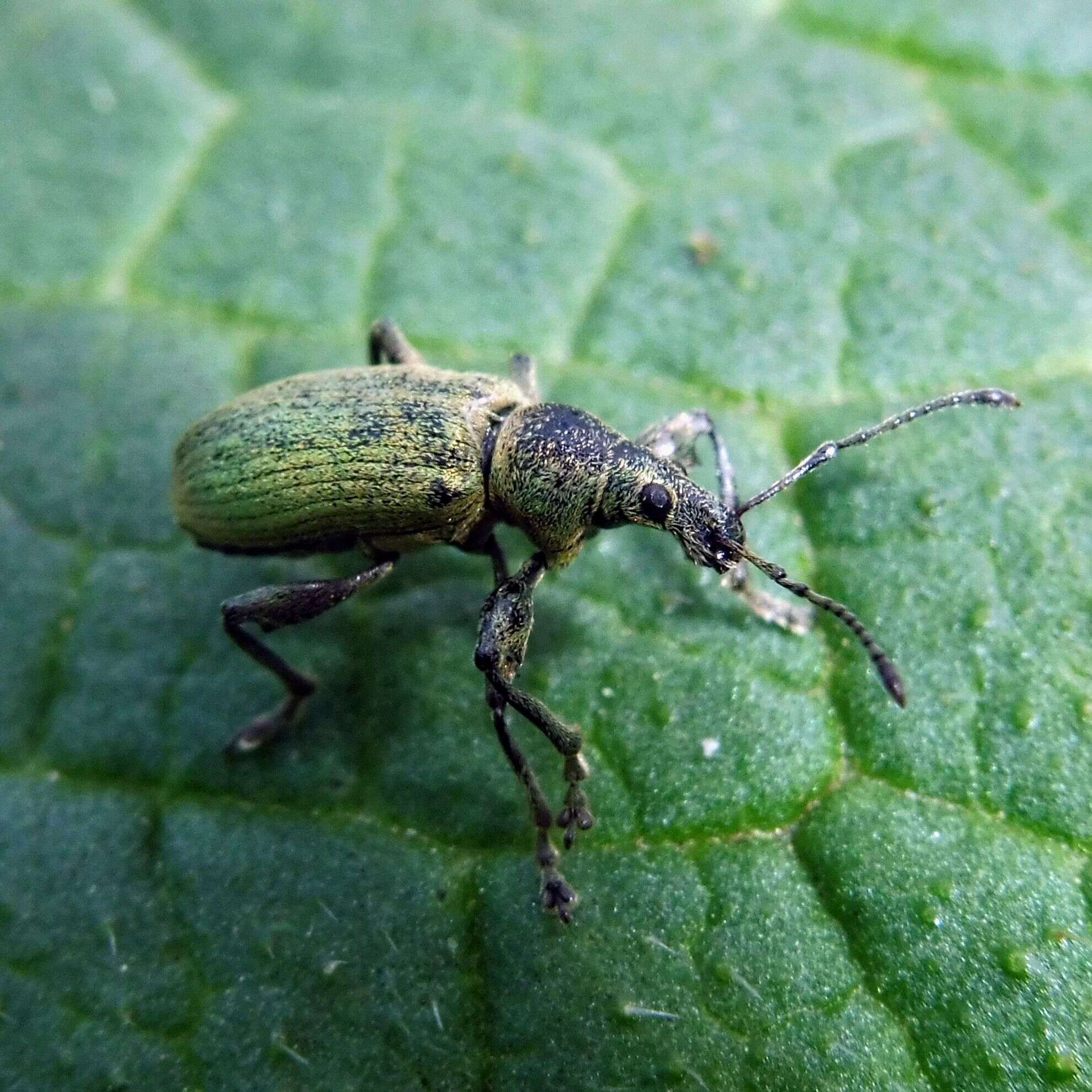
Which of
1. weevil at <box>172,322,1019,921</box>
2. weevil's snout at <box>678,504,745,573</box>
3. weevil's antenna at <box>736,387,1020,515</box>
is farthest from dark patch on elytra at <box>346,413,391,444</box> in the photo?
weevil's antenna at <box>736,387,1020,515</box>

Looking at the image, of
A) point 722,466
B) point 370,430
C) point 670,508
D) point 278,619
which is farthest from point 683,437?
point 278,619

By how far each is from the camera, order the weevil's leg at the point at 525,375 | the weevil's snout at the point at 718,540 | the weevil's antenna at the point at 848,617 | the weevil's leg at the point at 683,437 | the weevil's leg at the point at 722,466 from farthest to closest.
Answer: the weevil's leg at the point at 525,375, the weevil's leg at the point at 683,437, the weevil's leg at the point at 722,466, the weevil's snout at the point at 718,540, the weevil's antenna at the point at 848,617

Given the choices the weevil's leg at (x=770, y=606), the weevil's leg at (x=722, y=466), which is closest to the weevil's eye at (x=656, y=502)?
the weevil's leg at (x=722, y=466)

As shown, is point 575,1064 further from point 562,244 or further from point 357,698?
point 562,244

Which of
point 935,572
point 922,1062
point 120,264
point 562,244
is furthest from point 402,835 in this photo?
point 120,264

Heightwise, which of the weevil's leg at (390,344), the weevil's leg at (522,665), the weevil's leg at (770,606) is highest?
the weevil's leg at (390,344)

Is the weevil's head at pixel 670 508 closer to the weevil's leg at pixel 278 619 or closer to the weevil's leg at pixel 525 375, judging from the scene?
the weevil's leg at pixel 525 375
